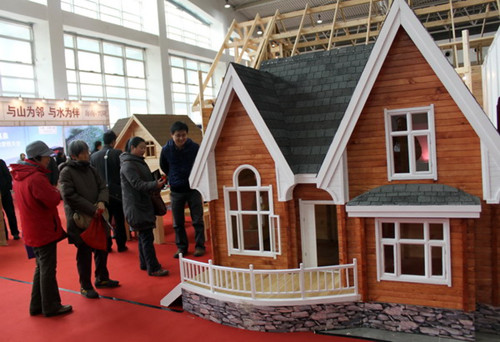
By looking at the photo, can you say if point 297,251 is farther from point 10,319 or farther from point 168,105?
point 168,105

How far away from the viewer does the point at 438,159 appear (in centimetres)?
499

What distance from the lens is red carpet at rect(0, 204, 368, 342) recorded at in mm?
5141

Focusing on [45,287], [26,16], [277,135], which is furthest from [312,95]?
[26,16]

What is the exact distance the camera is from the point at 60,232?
5.74m

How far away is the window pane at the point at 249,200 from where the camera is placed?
615 cm

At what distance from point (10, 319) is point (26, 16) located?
Result: 17.2 m

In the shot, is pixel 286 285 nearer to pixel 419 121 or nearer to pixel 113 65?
pixel 419 121

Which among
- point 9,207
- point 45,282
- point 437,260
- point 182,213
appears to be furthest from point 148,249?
point 9,207

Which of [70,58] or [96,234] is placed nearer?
[96,234]

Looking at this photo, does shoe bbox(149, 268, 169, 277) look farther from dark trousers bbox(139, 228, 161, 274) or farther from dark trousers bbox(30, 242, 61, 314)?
dark trousers bbox(30, 242, 61, 314)

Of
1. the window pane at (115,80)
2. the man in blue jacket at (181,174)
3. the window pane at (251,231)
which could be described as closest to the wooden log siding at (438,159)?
the window pane at (251,231)

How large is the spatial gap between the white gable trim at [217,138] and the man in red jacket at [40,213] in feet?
6.71

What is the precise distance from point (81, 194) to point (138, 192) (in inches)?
40.9

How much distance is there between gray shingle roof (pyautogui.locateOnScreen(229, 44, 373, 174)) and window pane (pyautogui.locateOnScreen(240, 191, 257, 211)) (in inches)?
33.9
